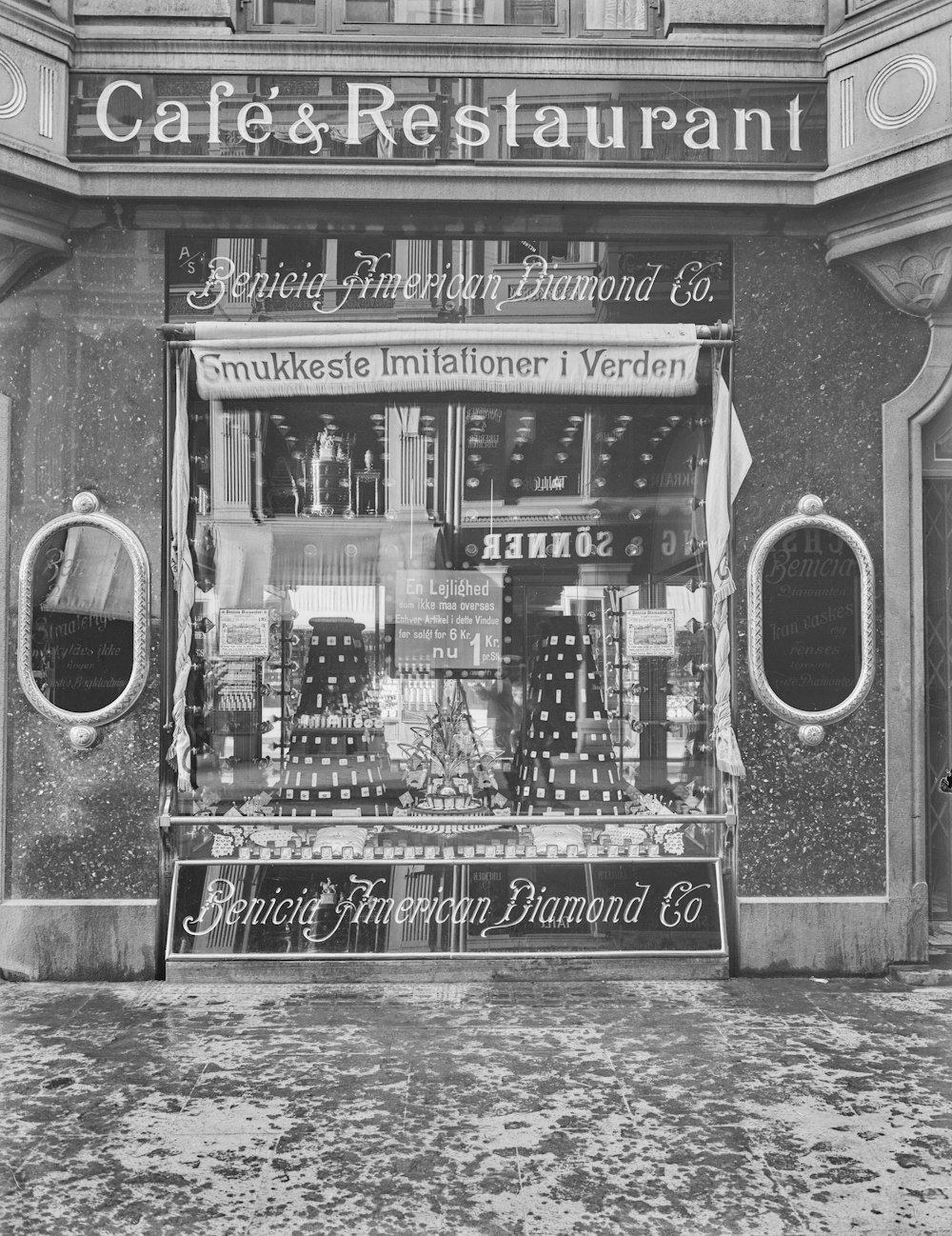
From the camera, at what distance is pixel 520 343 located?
714 centimetres

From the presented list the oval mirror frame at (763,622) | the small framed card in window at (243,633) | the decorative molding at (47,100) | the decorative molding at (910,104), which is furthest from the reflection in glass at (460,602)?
the decorative molding at (910,104)

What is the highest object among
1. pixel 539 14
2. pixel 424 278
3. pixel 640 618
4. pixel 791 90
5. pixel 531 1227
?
pixel 539 14

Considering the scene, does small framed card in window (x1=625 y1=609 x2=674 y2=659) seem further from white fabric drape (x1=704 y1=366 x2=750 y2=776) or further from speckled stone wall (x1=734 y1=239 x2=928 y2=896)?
speckled stone wall (x1=734 y1=239 x2=928 y2=896)

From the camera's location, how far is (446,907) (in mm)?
6996

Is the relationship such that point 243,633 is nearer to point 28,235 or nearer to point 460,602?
point 460,602

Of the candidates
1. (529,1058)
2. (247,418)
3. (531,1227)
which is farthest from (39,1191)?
(247,418)

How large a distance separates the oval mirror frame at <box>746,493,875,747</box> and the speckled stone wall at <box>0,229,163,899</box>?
3749 millimetres

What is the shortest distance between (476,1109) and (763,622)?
3.55 meters

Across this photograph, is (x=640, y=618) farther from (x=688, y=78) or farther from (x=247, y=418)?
(x=688, y=78)

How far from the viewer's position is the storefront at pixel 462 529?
22.7 ft

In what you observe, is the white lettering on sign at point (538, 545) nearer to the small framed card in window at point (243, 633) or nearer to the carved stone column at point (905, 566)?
the small framed card in window at point (243, 633)

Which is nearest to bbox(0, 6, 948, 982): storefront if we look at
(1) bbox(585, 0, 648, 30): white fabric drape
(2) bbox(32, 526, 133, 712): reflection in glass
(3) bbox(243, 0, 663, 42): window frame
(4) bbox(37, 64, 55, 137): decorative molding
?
(2) bbox(32, 526, 133, 712): reflection in glass

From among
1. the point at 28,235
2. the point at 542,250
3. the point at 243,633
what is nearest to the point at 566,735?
the point at 243,633

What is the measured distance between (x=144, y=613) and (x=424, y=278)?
9.08 feet
